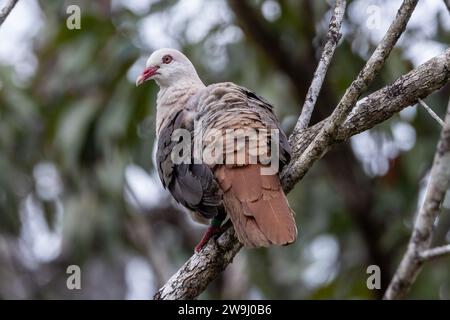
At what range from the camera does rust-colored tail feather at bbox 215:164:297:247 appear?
147 inches

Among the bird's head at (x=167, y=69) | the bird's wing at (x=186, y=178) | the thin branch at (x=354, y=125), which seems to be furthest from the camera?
the bird's head at (x=167, y=69)

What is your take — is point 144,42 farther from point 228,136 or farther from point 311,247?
point 228,136

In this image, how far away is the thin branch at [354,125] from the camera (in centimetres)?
389

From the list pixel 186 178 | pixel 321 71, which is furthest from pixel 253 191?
pixel 321 71

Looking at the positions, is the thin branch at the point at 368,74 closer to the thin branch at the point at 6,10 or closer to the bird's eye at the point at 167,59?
the thin branch at the point at 6,10

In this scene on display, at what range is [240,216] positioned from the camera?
3.85m

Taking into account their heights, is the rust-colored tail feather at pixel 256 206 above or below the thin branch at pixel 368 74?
below

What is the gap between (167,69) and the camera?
5371 millimetres

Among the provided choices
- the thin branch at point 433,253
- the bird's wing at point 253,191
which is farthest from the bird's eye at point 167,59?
the thin branch at point 433,253

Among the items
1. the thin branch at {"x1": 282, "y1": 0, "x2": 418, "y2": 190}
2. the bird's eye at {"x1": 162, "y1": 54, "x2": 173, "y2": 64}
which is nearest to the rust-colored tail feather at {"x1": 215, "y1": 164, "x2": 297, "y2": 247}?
the thin branch at {"x1": 282, "y1": 0, "x2": 418, "y2": 190}

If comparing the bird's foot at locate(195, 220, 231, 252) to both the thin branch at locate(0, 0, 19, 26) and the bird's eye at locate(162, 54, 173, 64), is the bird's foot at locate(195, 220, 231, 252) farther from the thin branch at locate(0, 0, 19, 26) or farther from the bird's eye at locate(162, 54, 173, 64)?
the bird's eye at locate(162, 54, 173, 64)

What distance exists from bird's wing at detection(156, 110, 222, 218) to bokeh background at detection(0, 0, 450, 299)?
2531mm

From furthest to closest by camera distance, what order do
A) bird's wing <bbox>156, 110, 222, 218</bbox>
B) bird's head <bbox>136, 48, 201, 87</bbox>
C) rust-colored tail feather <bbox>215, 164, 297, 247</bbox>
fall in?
1. bird's head <bbox>136, 48, 201, 87</bbox>
2. bird's wing <bbox>156, 110, 222, 218</bbox>
3. rust-colored tail feather <bbox>215, 164, 297, 247</bbox>

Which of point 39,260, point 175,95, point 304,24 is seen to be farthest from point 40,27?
point 175,95
